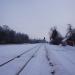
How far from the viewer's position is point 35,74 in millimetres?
11312

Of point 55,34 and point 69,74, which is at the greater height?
point 55,34

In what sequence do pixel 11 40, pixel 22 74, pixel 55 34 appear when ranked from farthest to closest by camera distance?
1. pixel 55 34
2. pixel 11 40
3. pixel 22 74

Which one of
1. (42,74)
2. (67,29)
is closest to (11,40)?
(67,29)

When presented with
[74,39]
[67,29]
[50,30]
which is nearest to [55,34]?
[50,30]

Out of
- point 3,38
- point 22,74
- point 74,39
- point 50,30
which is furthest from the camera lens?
point 50,30

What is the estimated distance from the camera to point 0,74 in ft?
36.4

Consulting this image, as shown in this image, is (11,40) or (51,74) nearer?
(51,74)

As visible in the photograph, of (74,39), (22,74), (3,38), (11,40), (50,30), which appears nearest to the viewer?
(22,74)

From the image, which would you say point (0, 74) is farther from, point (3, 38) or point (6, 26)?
point (6, 26)

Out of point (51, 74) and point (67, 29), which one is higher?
point (67, 29)

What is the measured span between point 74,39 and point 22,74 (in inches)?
3204

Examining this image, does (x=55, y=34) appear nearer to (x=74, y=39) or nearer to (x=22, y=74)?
(x=74, y=39)

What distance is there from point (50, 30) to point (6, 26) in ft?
121

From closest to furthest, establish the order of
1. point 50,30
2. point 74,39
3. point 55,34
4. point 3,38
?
point 74,39 < point 3,38 < point 55,34 < point 50,30
